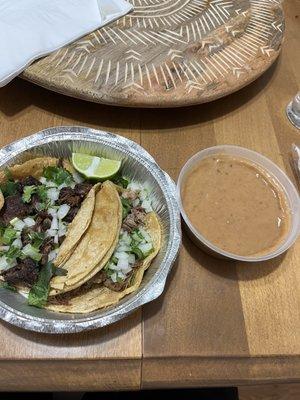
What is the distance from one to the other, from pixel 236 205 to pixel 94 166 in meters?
0.30

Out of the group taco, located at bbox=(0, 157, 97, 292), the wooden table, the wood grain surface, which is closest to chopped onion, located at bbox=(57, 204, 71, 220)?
taco, located at bbox=(0, 157, 97, 292)

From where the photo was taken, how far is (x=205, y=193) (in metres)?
0.86

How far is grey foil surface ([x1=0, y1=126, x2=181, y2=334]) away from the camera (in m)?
0.64

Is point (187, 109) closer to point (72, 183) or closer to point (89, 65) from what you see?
point (89, 65)

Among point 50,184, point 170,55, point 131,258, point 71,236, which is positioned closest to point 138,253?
point 131,258

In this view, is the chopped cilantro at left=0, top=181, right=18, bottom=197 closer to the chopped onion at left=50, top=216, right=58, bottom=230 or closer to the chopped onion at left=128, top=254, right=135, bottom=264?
the chopped onion at left=50, top=216, right=58, bottom=230

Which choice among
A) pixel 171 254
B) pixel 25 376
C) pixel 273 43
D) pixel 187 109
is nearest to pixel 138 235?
pixel 171 254

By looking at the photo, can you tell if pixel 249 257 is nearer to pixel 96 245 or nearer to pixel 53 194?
pixel 96 245

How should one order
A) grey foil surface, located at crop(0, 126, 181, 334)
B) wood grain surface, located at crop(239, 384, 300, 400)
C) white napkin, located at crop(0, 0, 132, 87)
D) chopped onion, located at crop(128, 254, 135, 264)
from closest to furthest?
grey foil surface, located at crop(0, 126, 181, 334) < chopped onion, located at crop(128, 254, 135, 264) < white napkin, located at crop(0, 0, 132, 87) < wood grain surface, located at crop(239, 384, 300, 400)

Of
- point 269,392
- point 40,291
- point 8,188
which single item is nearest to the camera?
point 40,291

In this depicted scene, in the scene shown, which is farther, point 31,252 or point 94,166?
point 94,166

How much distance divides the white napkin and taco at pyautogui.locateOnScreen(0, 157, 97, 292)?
0.84ft

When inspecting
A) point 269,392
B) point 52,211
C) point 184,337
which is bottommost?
point 269,392

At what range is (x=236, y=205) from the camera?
854mm
